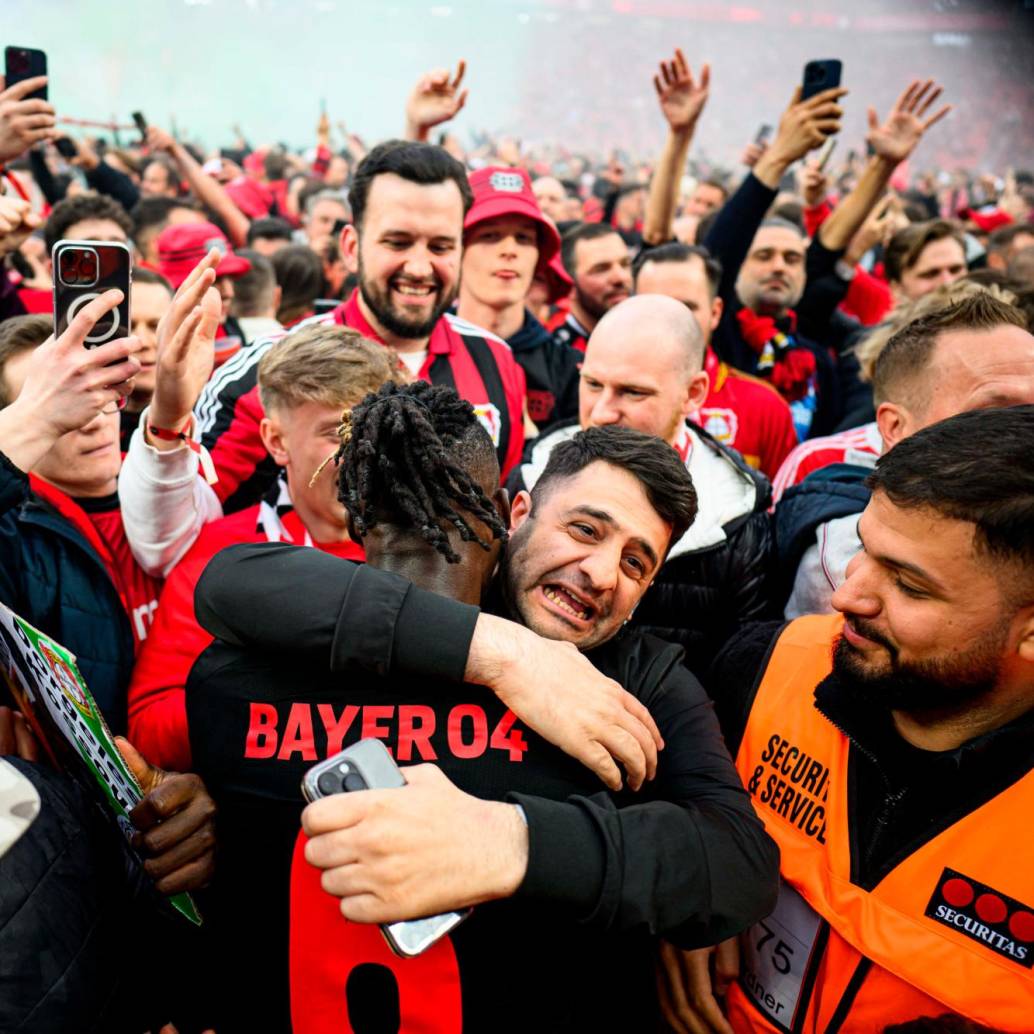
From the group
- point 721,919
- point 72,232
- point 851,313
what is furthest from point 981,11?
point 721,919

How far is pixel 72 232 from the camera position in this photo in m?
4.31

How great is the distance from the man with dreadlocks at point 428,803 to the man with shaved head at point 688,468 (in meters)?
0.83

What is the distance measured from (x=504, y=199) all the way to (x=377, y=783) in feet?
10.2

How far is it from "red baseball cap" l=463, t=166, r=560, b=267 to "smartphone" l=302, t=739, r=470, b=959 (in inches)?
114

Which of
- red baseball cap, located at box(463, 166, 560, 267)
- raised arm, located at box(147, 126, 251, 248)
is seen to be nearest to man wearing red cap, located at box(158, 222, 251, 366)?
red baseball cap, located at box(463, 166, 560, 267)

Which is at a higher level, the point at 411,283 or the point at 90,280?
the point at 90,280

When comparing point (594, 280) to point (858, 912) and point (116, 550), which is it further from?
point (858, 912)

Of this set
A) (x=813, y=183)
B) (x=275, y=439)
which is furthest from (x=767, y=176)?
(x=275, y=439)

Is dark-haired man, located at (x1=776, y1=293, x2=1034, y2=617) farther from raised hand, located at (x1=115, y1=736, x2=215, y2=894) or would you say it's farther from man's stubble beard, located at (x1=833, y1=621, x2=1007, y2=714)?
raised hand, located at (x1=115, y1=736, x2=215, y2=894)

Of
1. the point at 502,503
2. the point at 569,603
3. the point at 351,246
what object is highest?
the point at 351,246

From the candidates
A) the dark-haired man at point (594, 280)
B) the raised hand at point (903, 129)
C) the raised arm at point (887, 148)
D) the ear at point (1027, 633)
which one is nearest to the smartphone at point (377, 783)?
the ear at point (1027, 633)

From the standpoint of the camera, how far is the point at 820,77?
394cm

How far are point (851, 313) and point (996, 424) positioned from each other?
4974 millimetres

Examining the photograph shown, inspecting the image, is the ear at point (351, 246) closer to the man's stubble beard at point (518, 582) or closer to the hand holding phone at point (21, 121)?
the hand holding phone at point (21, 121)
